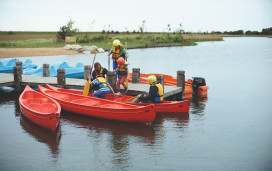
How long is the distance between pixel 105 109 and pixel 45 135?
2128 millimetres

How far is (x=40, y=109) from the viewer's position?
10.5m

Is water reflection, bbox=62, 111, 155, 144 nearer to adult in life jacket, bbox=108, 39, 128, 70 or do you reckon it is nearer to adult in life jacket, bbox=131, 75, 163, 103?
adult in life jacket, bbox=131, 75, 163, 103

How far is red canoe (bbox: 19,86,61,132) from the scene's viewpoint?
887 cm

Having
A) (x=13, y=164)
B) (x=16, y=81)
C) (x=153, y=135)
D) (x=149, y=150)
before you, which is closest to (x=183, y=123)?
(x=153, y=135)

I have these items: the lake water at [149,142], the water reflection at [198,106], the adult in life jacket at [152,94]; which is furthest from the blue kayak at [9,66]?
the adult in life jacket at [152,94]

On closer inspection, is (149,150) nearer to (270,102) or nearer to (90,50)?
(270,102)

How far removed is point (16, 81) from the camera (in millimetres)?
14688

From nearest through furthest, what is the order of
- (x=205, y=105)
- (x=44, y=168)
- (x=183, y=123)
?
(x=44, y=168)
(x=183, y=123)
(x=205, y=105)

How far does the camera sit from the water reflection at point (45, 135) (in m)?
8.28

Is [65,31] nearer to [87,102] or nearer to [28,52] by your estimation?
[28,52]

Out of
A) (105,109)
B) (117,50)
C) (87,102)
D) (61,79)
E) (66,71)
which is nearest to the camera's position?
(105,109)

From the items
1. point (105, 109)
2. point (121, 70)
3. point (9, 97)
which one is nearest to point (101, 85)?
point (105, 109)

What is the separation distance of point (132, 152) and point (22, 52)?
3139 cm

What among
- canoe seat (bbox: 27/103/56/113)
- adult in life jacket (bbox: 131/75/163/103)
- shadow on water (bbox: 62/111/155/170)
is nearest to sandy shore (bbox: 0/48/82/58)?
canoe seat (bbox: 27/103/56/113)
